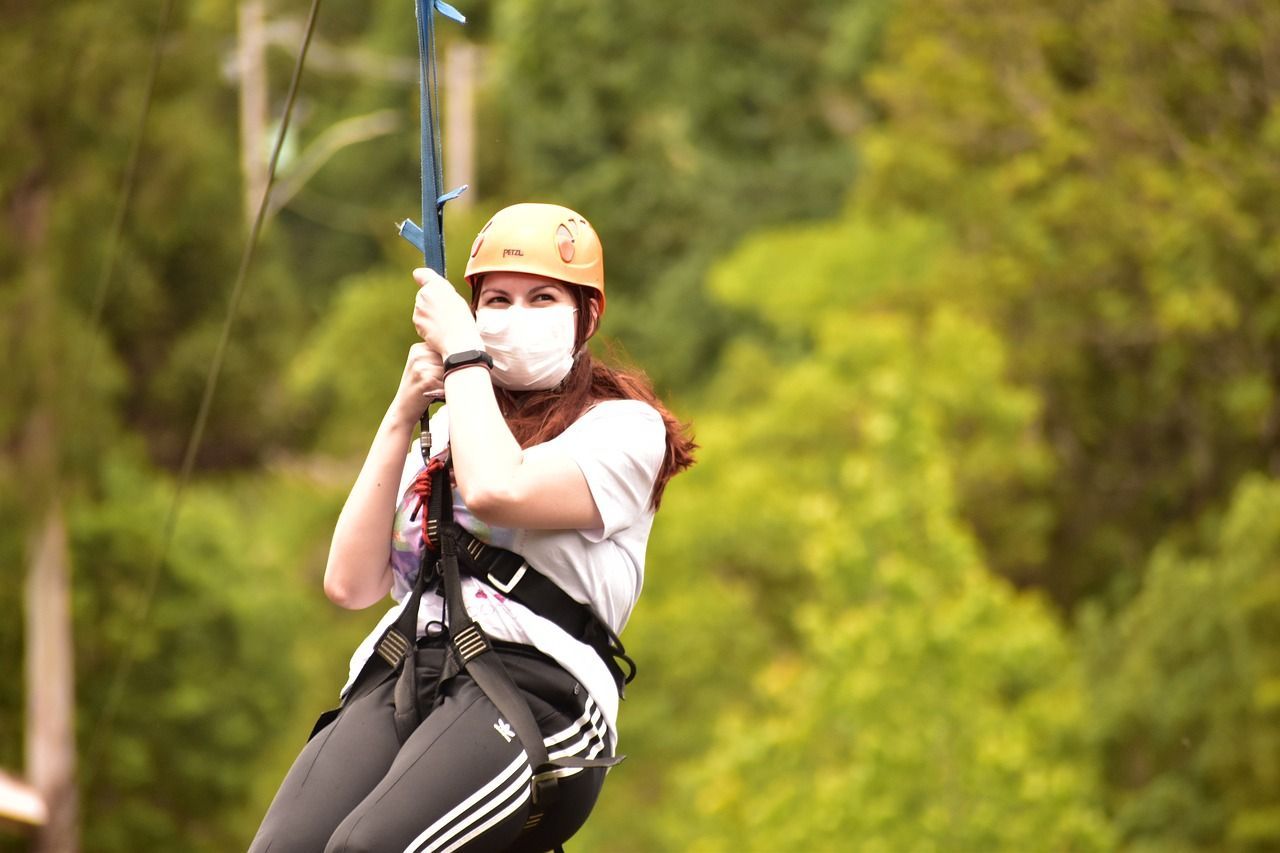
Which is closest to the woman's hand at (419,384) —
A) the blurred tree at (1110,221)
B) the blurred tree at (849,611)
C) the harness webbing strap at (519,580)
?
the harness webbing strap at (519,580)

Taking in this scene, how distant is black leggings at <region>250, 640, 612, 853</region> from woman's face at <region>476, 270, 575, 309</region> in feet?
1.88

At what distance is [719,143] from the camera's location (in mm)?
27922

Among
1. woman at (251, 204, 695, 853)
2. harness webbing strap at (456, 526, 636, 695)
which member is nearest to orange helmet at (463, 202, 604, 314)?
woman at (251, 204, 695, 853)

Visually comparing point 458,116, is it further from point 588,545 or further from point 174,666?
point 588,545

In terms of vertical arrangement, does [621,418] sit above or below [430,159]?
below

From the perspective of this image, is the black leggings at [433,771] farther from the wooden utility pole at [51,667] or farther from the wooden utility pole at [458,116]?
the wooden utility pole at [458,116]

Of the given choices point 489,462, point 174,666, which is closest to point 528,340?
point 489,462

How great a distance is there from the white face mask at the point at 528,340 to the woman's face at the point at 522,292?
0.02 meters

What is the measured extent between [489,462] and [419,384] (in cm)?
25

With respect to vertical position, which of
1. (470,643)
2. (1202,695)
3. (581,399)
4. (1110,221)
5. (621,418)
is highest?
(1110,221)

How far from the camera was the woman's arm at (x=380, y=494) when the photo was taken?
11.0 ft

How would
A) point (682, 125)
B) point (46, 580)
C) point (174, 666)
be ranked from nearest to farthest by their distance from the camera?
point (46, 580), point (174, 666), point (682, 125)

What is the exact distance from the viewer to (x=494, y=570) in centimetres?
335

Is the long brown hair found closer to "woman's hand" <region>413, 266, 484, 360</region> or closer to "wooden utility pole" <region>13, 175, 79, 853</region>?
"woman's hand" <region>413, 266, 484, 360</region>
